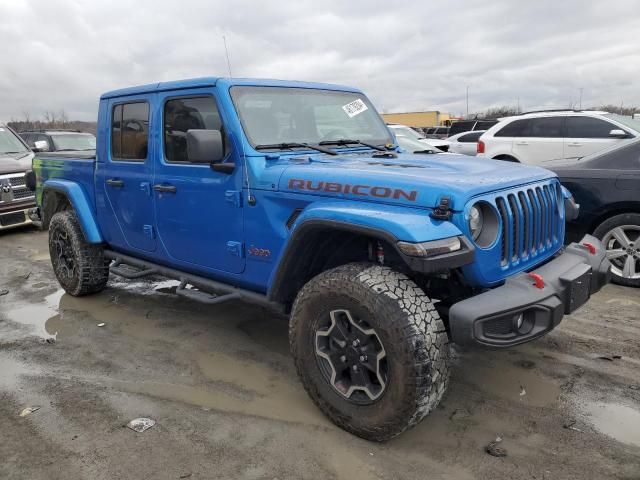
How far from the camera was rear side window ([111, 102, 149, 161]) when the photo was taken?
13.6 feet

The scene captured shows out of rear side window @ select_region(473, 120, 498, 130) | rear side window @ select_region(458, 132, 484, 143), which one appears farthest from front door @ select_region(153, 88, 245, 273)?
rear side window @ select_region(473, 120, 498, 130)

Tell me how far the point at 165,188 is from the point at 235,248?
32.8 inches

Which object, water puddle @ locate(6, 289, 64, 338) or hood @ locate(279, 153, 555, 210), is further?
water puddle @ locate(6, 289, 64, 338)

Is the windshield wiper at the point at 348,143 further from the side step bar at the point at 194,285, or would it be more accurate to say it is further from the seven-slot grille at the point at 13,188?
the seven-slot grille at the point at 13,188

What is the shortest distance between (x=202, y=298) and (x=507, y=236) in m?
2.05

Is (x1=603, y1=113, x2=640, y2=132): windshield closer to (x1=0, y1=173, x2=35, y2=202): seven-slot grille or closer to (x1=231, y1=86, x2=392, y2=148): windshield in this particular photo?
(x1=231, y1=86, x2=392, y2=148): windshield

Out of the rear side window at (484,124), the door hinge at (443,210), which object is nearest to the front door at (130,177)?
the door hinge at (443,210)

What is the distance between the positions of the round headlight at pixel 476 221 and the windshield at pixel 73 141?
11098 millimetres

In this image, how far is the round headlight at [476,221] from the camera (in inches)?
105

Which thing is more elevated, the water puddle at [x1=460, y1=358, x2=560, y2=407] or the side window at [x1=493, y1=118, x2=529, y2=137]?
the side window at [x1=493, y1=118, x2=529, y2=137]

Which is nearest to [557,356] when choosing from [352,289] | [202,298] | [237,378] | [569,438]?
[569,438]

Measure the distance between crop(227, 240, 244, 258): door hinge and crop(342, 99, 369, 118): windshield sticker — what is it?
141 centimetres

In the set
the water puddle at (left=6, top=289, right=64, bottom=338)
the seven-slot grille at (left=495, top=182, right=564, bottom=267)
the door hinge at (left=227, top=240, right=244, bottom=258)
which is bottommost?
the water puddle at (left=6, top=289, right=64, bottom=338)

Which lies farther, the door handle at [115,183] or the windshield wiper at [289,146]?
the door handle at [115,183]
